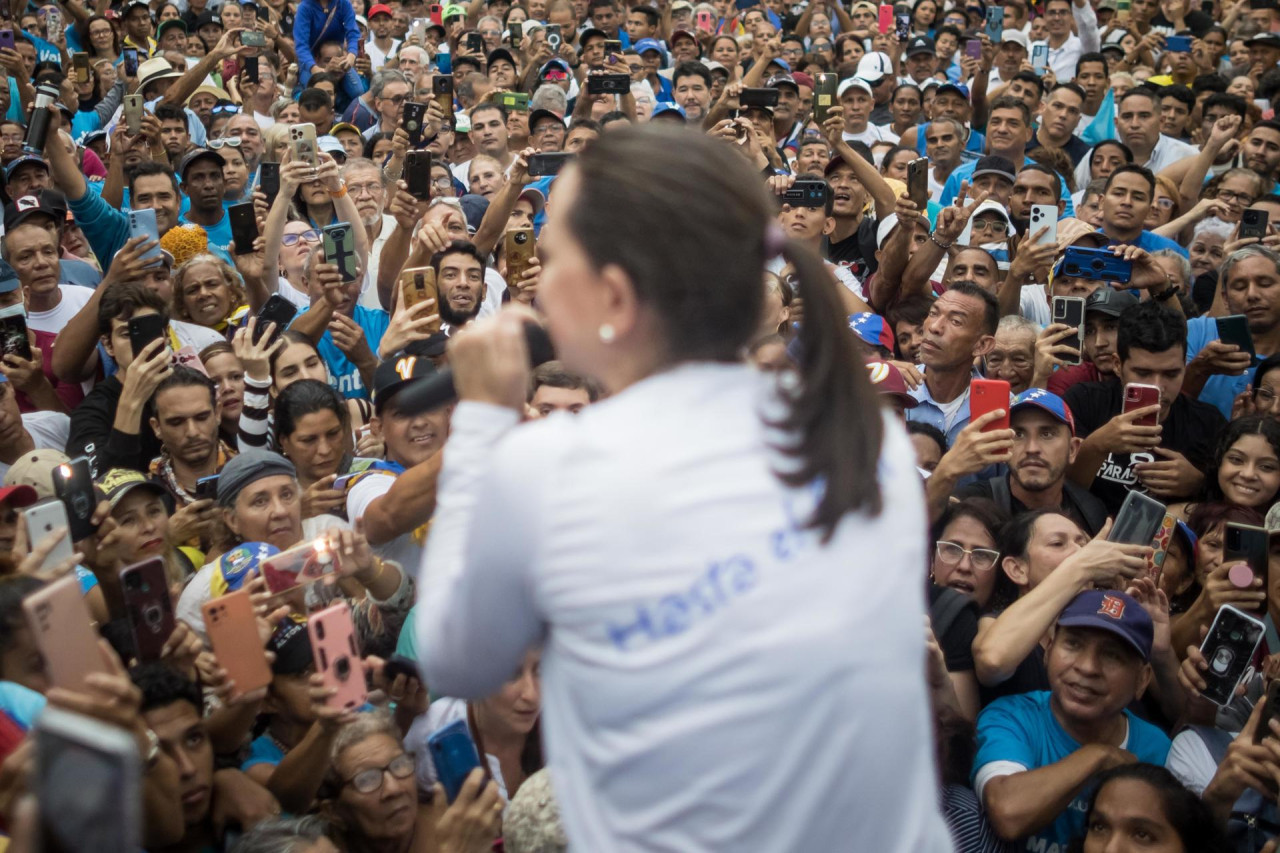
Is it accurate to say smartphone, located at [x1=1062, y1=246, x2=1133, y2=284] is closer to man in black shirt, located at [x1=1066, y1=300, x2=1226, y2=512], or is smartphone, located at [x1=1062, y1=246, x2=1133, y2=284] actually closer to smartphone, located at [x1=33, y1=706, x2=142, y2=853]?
man in black shirt, located at [x1=1066, y1=300, x2=1226, y2=512]

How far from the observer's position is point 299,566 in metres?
3.38

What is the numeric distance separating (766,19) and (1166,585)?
1025 centimetres

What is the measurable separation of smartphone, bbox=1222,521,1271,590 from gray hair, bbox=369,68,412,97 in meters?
7.75

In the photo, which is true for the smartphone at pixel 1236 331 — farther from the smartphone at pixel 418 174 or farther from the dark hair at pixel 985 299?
the smartphone at pixel 418 174

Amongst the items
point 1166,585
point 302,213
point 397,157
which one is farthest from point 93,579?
point 397,157

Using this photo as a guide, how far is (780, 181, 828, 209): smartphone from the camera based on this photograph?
677 centimetres

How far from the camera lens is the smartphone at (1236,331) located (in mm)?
5777

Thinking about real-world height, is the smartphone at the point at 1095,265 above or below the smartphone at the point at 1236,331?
above

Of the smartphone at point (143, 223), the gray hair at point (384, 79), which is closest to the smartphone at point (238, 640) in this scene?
the smartphone at point (143, 223)

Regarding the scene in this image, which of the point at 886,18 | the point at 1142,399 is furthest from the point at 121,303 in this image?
the point at 886,18

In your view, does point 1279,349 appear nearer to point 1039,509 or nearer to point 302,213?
point 1039,509

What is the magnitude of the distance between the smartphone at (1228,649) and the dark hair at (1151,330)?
1.79m

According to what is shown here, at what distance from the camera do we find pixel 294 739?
3.54 metres

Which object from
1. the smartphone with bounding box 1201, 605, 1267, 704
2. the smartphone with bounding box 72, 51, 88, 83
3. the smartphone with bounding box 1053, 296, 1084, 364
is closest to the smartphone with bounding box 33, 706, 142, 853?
the smartphone with bounding box 1201, 605, 1267, 704
